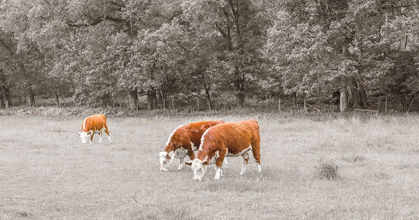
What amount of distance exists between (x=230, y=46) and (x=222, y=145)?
23.9 metres

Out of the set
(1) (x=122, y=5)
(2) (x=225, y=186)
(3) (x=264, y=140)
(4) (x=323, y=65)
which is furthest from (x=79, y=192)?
(1) (x=122, y=5)

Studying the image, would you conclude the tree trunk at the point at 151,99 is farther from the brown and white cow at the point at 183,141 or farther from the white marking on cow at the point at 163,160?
the white marking on cow at the point at 163,160

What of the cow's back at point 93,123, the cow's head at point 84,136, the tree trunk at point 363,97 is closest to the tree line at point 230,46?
the tree trunk at point 363,97

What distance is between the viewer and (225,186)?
9.74 metres

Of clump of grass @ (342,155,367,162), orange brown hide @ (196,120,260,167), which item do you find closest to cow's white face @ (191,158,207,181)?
orange brown hide @ (196,120,260,167)

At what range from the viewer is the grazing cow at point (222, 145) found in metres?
10.5

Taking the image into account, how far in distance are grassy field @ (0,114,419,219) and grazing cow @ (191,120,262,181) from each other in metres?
0.45

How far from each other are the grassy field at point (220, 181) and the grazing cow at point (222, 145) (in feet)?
1.48

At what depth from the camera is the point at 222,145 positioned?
35.4 feet

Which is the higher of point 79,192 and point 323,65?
point 323,65

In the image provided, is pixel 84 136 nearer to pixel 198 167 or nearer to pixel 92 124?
pixel 92 124

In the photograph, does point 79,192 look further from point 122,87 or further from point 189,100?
point 189,100

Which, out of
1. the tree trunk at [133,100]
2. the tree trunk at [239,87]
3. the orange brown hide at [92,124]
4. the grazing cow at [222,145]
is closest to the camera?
the grazing cow at [222,145]

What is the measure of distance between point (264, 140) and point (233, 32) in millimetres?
18457
